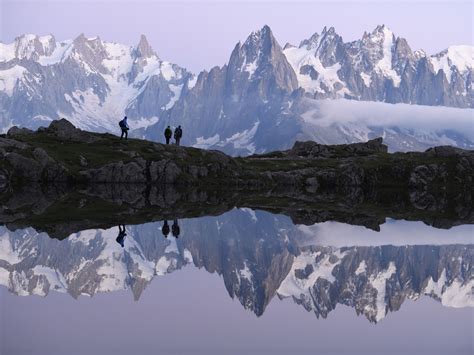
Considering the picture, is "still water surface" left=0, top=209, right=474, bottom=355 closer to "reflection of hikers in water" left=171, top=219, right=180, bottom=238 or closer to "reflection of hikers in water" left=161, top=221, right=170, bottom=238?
"reflection of hikers in water" left=161, top=221, right=170, bottom=238

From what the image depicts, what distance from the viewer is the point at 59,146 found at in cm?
14825

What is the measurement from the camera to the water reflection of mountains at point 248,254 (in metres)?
43.0

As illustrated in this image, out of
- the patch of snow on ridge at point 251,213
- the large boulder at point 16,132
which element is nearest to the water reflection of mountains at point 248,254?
the patch of snow on ridge at point 251,213

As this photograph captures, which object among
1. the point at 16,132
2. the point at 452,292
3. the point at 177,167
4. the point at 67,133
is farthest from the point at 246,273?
the point at 16,132

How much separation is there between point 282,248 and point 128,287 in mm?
24720

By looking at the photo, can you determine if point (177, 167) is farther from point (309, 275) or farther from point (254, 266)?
point (309, 275)

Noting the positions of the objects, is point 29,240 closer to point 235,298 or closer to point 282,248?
point 282,248

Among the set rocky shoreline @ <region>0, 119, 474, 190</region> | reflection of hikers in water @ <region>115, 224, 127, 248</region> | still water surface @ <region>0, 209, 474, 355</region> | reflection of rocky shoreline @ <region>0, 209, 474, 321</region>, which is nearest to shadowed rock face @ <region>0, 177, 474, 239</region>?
reflection of hikers in water @ <region>115, 224, 127, 248</region>

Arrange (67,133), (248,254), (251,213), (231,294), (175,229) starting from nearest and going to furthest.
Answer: (231,294) < (248,254) < (175,229) < (251,213) < (67,133)

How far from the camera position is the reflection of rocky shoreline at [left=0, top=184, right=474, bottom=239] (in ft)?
250

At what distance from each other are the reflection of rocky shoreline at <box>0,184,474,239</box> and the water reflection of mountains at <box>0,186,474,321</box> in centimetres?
33

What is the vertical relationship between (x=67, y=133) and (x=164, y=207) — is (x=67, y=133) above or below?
above

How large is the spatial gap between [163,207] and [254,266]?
43938mm

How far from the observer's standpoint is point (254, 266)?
172 feet
